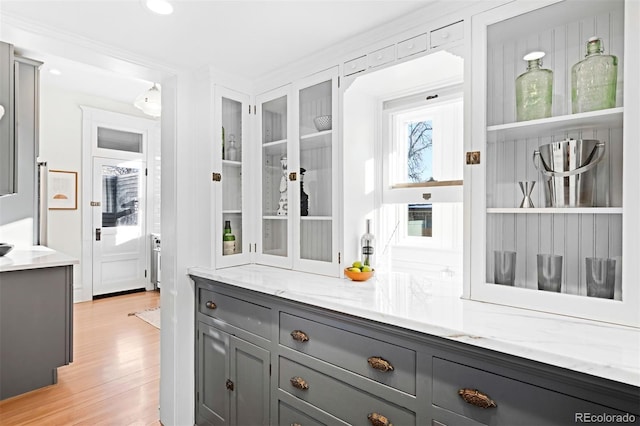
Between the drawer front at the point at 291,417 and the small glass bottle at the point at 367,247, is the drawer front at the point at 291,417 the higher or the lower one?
the lower one

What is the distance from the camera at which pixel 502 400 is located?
1.09 metres

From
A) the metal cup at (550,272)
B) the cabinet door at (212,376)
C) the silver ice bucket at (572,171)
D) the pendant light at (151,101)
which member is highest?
the pendant light at (151,101)

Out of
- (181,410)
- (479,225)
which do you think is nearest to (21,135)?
(181,410)

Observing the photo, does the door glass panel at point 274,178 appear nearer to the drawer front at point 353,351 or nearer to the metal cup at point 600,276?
the drawer front at point 353,351

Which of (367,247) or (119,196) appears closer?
(367,247)

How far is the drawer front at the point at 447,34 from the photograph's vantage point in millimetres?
1555

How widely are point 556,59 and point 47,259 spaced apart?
11.6 feet

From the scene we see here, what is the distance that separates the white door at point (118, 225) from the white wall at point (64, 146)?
22cm

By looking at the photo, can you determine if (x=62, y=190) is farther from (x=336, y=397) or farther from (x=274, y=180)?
(x=336, y=397)

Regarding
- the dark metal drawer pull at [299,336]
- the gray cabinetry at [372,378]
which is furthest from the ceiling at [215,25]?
the dark metal drawer pull at [299,336]

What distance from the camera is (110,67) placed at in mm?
2111

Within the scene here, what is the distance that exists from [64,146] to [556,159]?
563cm

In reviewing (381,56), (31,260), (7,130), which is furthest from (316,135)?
(31,260)

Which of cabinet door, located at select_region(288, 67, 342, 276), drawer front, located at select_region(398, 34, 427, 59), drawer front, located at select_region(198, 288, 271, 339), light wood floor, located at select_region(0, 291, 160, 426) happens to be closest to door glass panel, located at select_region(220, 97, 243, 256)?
drawer front, located at select_region(198, 288, 271, 339)
